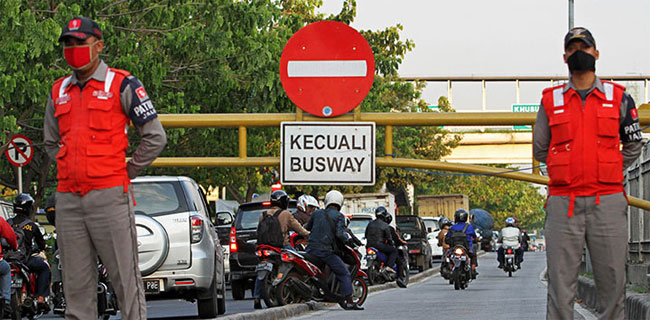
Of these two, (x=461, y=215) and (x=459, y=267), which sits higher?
(x=461, y=215)

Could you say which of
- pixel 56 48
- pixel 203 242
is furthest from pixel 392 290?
pixel 203 242

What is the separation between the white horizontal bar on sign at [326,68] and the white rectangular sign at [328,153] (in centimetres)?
39

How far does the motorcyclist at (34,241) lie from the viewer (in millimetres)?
14570

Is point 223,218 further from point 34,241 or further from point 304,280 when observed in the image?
point 34,241

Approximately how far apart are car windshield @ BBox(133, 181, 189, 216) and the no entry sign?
26.6ft

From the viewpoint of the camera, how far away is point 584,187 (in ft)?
20.4

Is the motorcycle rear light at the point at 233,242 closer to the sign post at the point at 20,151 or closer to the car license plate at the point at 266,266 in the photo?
the sign post at the point at 20,151

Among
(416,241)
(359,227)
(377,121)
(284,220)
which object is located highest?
(377,121)

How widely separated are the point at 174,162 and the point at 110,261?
121 inches

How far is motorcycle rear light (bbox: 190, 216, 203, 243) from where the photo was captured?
13.2 meters

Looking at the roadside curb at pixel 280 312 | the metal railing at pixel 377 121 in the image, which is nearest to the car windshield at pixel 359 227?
the roadside curb at pixel 280 312

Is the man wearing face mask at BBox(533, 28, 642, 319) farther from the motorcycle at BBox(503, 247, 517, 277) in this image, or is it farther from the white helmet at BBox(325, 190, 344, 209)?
the motorcycle at BBox(503, 247, 517, 277)

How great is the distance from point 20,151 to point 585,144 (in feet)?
53.3

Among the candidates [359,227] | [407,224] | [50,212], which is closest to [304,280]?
[50,212]
